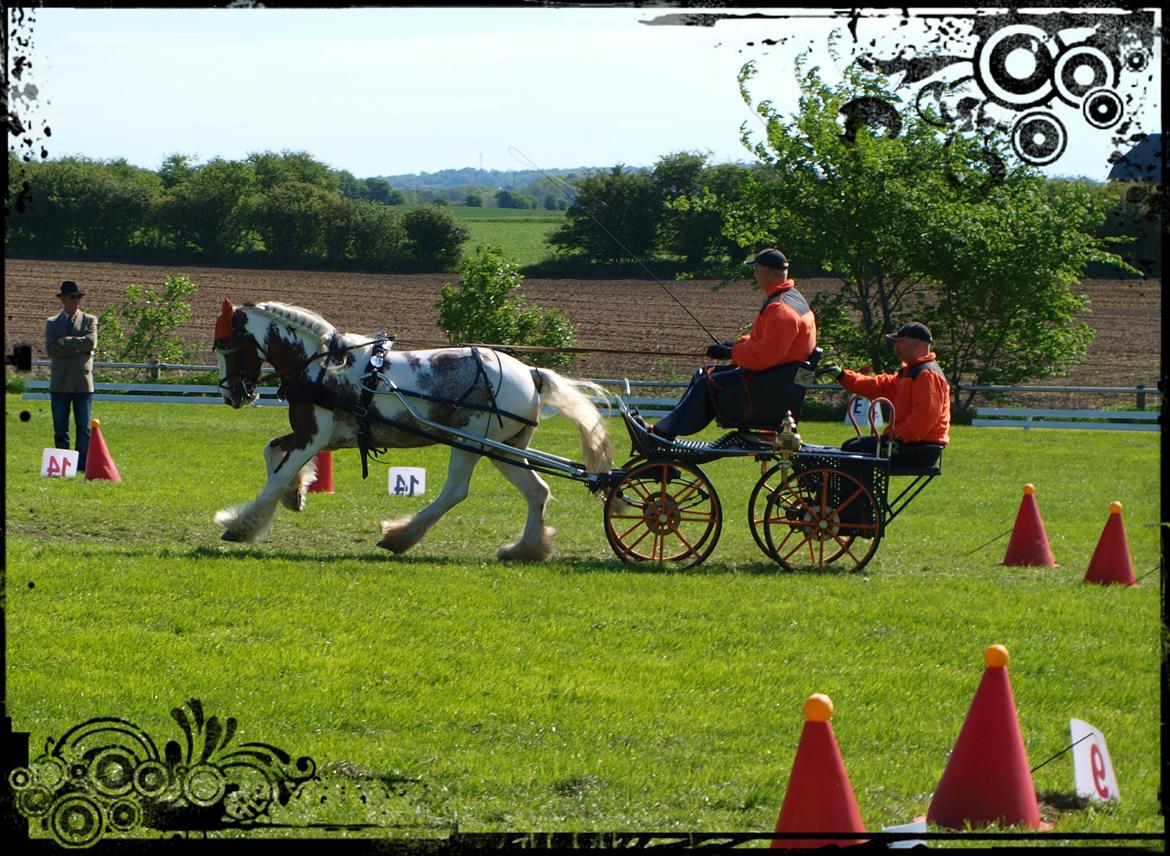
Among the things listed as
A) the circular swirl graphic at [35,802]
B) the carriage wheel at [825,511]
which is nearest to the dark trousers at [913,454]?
the carriage wheel at [825,511]

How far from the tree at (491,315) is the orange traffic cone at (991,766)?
717 inches

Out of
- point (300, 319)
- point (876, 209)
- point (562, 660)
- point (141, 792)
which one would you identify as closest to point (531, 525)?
point (300, 319)

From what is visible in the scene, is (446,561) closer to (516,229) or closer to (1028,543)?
(1028,543)

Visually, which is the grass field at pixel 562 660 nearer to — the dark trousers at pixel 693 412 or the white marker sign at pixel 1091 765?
the white marker sign at pixel 1091 765

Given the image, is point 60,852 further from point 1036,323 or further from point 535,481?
point 1036,323

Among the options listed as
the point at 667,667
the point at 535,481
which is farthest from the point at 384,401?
the point at 667,667

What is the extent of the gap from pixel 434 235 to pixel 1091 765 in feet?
96.5

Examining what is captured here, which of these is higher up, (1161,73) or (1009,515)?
(1161,73)

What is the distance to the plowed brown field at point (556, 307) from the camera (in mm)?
30000

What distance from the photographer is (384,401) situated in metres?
9.88

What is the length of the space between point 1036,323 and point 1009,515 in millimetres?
10173

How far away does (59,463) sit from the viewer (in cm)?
1312

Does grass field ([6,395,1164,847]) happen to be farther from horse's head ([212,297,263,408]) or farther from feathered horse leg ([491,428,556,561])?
horse's head ([212,297,263,408])

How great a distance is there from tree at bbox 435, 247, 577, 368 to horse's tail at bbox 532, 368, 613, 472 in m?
12.6
